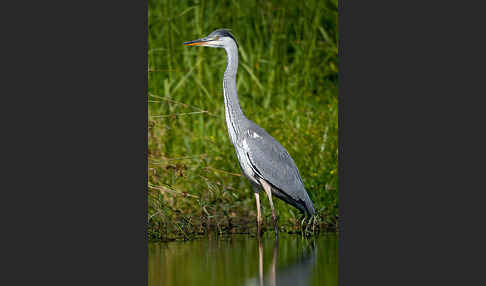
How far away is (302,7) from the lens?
709 centimetres

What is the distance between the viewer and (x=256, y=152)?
655 centimetres

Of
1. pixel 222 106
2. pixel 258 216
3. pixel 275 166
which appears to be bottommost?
pixel 258 216

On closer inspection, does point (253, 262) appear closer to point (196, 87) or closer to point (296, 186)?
point (296, 186)

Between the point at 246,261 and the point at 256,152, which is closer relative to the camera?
the point at 246,261

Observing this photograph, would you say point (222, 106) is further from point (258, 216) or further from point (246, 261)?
point (246, 261)

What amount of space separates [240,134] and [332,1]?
4.95ft

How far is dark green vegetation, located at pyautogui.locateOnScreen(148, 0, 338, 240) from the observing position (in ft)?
22.4

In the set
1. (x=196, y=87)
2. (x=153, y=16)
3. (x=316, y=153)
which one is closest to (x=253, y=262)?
(x=316, y=153)

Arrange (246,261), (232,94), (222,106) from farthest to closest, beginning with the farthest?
1. (222,106)
2. (232,94)
3. (246,261)

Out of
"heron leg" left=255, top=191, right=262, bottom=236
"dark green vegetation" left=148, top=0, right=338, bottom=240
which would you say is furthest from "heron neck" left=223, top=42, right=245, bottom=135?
"heron leg" left=255, top=191, right=262, bottom=236

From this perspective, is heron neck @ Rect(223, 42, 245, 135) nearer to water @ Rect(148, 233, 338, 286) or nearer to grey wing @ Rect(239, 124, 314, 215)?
grey wing @ Rect(239, 124, 314, 215)

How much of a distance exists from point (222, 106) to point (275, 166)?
910 millimetres

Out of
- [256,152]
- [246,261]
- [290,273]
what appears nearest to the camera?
[290,273]

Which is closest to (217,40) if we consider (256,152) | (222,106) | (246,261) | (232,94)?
(232,94)
